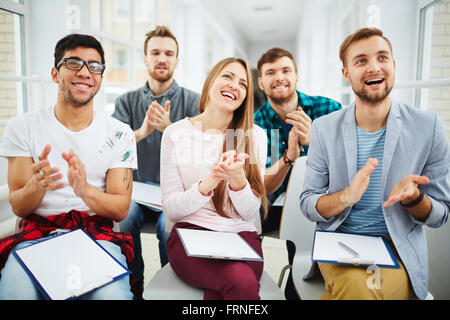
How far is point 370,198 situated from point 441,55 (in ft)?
2.28

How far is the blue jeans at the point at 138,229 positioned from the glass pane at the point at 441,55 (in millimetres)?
1372

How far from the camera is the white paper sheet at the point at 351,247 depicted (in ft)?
3.03

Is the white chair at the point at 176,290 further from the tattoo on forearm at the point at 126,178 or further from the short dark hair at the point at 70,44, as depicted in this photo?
the short dark hair at the point at 70,44

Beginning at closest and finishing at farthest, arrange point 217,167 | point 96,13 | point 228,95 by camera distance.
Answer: point 217,167 → point 228,95 → point 96,13

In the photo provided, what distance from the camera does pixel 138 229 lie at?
1.77 metres

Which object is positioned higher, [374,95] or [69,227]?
[374,95]

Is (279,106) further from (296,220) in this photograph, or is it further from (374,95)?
(374,95)

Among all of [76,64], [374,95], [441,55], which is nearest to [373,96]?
[374,95]

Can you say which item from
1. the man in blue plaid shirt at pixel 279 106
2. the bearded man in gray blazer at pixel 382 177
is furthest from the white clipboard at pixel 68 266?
the man in blue plaid shirt at pixel 279 106

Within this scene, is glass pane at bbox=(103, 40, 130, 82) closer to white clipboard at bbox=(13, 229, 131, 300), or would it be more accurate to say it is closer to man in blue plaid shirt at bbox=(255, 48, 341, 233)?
man in blue plaid shirt at bbox=(255, 48, 341, 233)

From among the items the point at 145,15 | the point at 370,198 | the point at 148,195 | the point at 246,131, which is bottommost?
the point at 148,195
